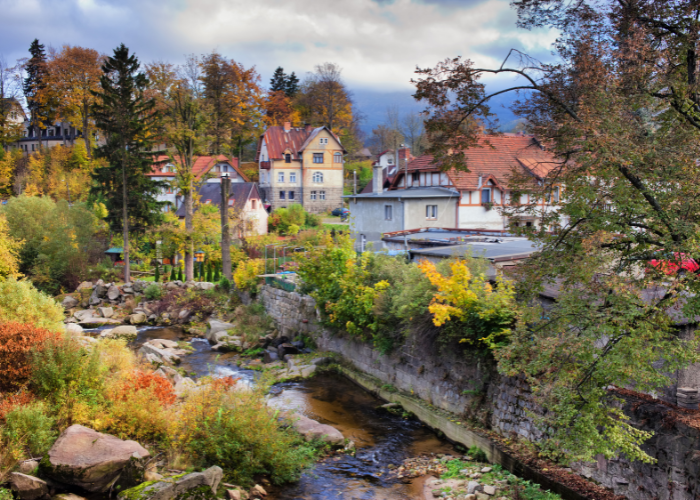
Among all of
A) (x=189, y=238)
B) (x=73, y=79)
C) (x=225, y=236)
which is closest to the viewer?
(x=225, y=236)

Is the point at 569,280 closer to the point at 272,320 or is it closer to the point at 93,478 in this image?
the point at 93,478

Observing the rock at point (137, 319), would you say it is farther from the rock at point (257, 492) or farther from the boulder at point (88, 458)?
the rock at point (257, 492)

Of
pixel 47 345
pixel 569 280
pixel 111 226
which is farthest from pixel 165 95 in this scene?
pixel 569 280

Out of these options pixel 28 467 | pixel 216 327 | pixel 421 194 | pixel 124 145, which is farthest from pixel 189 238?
pixel 28 467

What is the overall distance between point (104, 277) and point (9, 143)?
28.5 meters

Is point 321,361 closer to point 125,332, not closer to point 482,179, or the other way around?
point 125,332

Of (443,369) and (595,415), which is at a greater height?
(595,415)

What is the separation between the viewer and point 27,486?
705cm

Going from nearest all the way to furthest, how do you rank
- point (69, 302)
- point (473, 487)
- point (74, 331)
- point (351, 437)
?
point (473, 487), point (351, 437), point (74, 331), point (69, 302)

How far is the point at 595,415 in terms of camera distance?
6293 millimetres

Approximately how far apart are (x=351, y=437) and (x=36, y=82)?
170 ft

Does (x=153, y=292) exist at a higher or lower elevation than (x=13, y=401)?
lower

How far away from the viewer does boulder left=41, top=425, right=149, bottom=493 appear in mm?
7398

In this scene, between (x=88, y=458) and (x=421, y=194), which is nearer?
(x=88, y=458)
